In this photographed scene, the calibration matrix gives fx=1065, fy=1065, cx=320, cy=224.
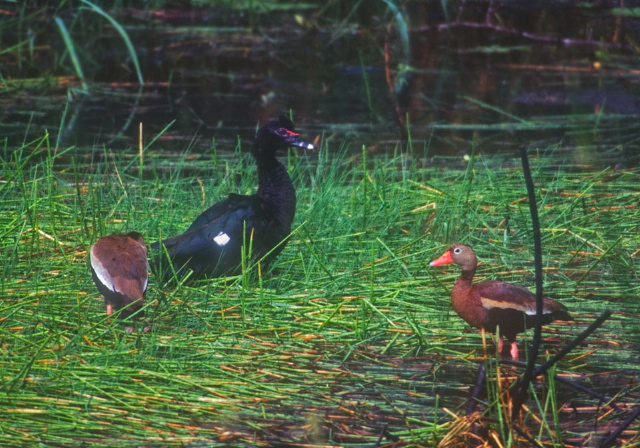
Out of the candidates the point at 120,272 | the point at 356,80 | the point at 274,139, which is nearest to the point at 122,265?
the point at 120,272

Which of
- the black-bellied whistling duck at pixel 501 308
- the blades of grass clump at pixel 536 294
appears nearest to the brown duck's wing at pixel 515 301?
the black-bellied whistling duck at pixel 501 308

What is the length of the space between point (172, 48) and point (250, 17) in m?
1.04

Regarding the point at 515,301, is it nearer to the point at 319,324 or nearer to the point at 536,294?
the point at 319,324

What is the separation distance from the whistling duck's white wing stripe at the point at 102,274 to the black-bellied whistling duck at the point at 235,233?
322 millimetres

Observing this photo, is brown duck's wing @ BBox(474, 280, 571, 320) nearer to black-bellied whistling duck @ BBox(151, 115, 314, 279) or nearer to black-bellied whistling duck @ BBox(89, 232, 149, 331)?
black-bellied whistling duck @ BBox(151, 115, 314, 279)

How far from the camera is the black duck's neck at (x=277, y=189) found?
538 cm

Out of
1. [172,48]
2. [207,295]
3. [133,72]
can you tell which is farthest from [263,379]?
[172,48]

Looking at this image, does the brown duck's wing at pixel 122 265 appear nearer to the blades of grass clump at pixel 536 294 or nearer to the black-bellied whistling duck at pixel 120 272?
the black-bellied whistling duck at pixel 120 272

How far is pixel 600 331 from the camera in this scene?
450 cm

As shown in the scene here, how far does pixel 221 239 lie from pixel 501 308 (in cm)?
148

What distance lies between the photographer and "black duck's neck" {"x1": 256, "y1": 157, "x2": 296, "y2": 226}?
5383 millimetres

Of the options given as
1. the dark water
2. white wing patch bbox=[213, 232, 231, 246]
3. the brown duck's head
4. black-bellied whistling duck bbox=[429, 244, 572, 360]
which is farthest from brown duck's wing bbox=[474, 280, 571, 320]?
the dark water

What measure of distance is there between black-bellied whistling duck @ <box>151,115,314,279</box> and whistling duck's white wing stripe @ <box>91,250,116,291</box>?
32 centimetres

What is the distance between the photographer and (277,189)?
5445 millimetres
